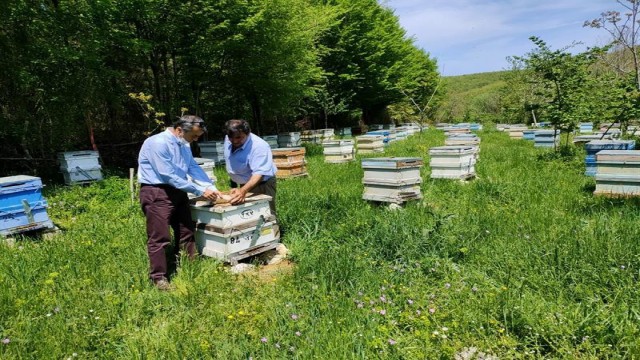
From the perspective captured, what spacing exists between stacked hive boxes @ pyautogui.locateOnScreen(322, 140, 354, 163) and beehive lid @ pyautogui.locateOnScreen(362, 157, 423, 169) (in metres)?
5.82

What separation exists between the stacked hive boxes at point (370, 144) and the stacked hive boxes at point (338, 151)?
2.23 metres

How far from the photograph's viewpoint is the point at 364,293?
3.92 meters

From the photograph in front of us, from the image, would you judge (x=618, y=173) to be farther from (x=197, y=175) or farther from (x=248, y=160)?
(x=197, y=175)

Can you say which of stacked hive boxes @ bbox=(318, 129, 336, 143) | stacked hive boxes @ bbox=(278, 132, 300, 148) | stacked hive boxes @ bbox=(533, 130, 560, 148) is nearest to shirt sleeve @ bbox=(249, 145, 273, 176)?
stacked hive boxes @ bbox=(278, 132, 300, 148)

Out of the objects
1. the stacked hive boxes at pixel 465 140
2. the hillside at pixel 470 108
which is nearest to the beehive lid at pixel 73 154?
the stacked hive boxes at pixel 465 140

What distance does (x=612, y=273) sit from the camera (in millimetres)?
3779

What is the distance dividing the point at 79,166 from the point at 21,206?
379 centimetres

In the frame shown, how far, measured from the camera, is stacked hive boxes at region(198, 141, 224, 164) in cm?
1331

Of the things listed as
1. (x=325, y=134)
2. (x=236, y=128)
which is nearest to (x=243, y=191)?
(x=236, y=128)

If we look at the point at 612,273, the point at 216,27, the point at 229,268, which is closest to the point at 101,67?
the point at 216,27

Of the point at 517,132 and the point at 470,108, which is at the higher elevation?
the point at 470,108

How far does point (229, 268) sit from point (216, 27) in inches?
381

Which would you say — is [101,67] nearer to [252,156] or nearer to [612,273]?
[252,156]

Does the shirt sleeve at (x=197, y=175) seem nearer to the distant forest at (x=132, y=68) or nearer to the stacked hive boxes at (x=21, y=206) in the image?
the stacked hive boxes at (x=21, y=206)
